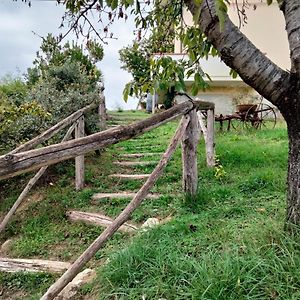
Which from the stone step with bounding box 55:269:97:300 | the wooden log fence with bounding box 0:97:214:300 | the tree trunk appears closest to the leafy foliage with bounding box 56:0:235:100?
the wooden log fence with bounding box 0:97:214:300

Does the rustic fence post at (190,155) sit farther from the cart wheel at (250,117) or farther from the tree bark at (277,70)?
the cart wheel at (250,117)

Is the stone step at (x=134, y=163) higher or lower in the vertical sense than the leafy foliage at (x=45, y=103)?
lower

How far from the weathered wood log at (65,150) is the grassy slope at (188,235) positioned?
2.76 ft

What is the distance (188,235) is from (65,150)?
55.8 inches

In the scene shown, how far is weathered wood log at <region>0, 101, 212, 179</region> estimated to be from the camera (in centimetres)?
191

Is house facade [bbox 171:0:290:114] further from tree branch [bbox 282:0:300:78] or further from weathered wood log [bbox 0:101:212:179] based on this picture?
weathered wood log [bbox 0:101:212:179]

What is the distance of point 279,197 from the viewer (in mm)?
4066

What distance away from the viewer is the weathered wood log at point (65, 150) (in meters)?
1.91

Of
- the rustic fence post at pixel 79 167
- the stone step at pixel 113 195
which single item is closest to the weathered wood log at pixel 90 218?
the stone step at pixel 113 195

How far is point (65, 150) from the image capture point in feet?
7.35

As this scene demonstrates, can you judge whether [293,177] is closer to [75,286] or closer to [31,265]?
[75,286]

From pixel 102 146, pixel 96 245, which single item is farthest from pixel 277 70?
pixel 96 245

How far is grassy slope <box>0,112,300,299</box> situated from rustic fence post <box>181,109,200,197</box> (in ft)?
0.43

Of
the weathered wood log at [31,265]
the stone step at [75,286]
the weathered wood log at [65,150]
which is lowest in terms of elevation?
the weathered wood log at [31,265]
